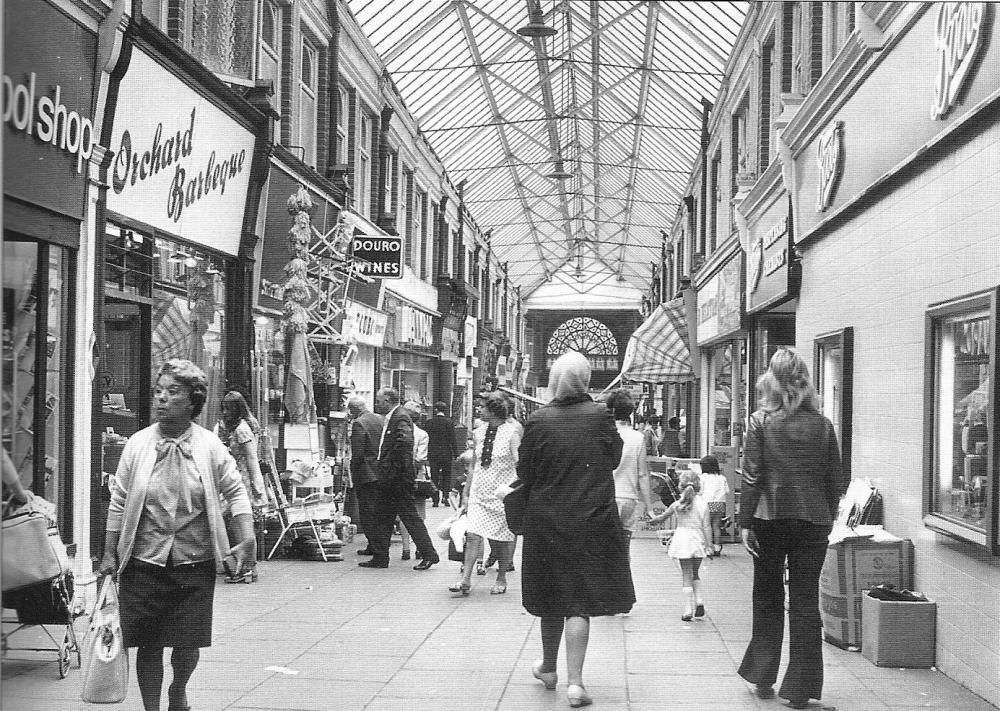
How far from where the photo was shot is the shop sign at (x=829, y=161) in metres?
9.64

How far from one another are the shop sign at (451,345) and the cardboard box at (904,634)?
906 inches

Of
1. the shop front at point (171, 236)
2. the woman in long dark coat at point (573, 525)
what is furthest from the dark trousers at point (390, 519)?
the woman in long dark coat at point (573, 525)

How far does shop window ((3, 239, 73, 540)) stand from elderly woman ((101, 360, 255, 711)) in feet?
8.02

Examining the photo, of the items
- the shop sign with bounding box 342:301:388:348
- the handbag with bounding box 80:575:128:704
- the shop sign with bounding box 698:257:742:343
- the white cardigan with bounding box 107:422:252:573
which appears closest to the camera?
the handbag with bounding box 80:575:128:704

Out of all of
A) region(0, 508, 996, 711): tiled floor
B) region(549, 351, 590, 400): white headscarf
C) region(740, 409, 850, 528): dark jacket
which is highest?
region(549, 351, 590, 400): white headscarf

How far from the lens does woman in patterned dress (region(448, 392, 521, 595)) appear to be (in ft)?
29.3

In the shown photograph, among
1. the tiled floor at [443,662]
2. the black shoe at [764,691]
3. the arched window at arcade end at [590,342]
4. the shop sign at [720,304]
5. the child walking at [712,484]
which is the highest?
the arched window at arcade end at [590,342]

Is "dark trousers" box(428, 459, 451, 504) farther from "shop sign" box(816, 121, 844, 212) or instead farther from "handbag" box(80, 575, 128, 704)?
"handbag" box(80, 575, 128, 704)

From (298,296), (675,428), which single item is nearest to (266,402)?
(298,296)

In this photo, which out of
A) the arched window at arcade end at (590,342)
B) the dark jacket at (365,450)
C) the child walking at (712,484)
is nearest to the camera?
the child walking at (712,484)

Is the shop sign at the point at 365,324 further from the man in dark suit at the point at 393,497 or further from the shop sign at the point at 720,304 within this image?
the man in dark suit at the point at 393,497

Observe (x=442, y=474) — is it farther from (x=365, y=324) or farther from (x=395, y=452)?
(x=395, y=452)

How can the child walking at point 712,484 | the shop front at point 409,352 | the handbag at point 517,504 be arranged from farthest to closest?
1. the shop front at point 409,352
2. the child walking at point 712,484
3. the handbag at point 517,504

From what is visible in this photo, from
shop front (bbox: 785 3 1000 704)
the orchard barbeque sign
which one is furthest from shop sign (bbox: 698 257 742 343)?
the orchard barbeque sign
